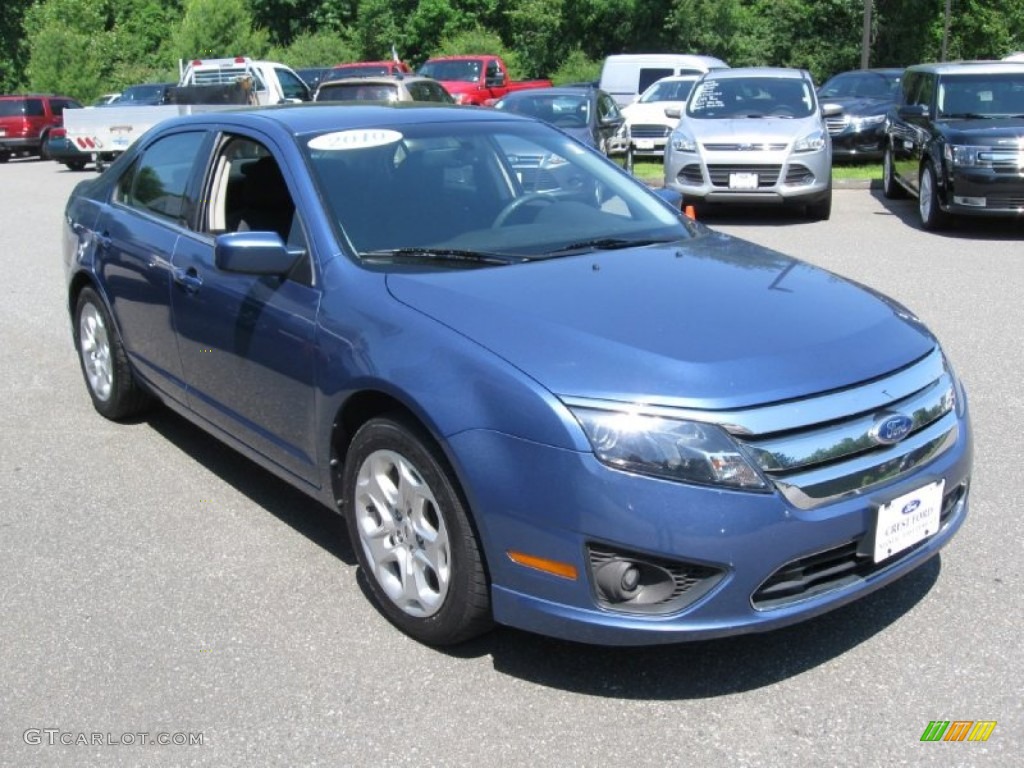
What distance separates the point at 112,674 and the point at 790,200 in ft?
34.8

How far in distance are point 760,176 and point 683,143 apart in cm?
99

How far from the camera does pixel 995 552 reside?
13.7 feet

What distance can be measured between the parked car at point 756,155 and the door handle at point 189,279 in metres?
8.92

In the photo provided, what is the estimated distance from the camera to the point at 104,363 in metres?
5.98

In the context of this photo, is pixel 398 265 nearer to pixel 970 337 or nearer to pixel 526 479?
pixel 526 479

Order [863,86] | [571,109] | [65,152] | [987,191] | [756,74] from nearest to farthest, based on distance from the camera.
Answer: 1. [987,191]
2. [756,74]
3. [571,109]
4. [863,86]
5. [65,152]

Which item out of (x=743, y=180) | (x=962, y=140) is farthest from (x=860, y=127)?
(x=962, y=140)

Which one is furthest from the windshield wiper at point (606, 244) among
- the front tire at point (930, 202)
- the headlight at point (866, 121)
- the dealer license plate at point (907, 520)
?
the headlight at point (866, 121)

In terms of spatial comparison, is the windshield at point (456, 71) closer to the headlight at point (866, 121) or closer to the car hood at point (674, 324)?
the headlight at point (866, 121)

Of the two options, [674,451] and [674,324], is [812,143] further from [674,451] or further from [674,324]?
Answer: [674,451]

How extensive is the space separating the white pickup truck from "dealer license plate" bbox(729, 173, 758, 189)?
10145 mm

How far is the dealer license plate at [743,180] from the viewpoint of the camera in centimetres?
1271

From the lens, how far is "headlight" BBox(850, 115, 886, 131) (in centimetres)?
1756

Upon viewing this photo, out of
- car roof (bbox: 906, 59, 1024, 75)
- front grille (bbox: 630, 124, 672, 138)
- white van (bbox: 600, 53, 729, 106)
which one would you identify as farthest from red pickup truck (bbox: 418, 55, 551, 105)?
car roof (bbox: 906, 59, 1024, 75)
